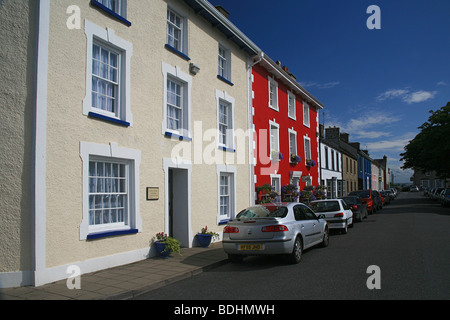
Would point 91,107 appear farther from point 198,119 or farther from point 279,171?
point 279,171

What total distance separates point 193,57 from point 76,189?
20.7 ft

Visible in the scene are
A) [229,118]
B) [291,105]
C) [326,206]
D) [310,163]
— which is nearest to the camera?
[229,118]

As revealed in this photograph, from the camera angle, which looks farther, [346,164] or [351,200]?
[346,164]

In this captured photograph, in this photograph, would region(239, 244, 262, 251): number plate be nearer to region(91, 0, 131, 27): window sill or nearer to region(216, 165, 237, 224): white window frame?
region(216, 165, 237, 224): white window frame

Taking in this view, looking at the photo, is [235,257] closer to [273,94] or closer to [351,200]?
[273,94]

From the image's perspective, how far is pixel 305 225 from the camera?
923 centimetres

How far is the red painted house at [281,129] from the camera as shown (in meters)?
16.2

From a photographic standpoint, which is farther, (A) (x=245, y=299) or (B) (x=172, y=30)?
(B) (x=172, y=30)

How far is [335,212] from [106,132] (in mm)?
9893

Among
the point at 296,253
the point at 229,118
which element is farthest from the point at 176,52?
the point at 296,253

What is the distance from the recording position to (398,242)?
1114 cm

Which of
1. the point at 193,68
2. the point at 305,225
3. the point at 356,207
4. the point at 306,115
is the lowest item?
the point at 356,207

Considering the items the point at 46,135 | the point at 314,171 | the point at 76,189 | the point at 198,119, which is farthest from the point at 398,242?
the point at 314,171

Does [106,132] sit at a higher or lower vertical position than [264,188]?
higher
